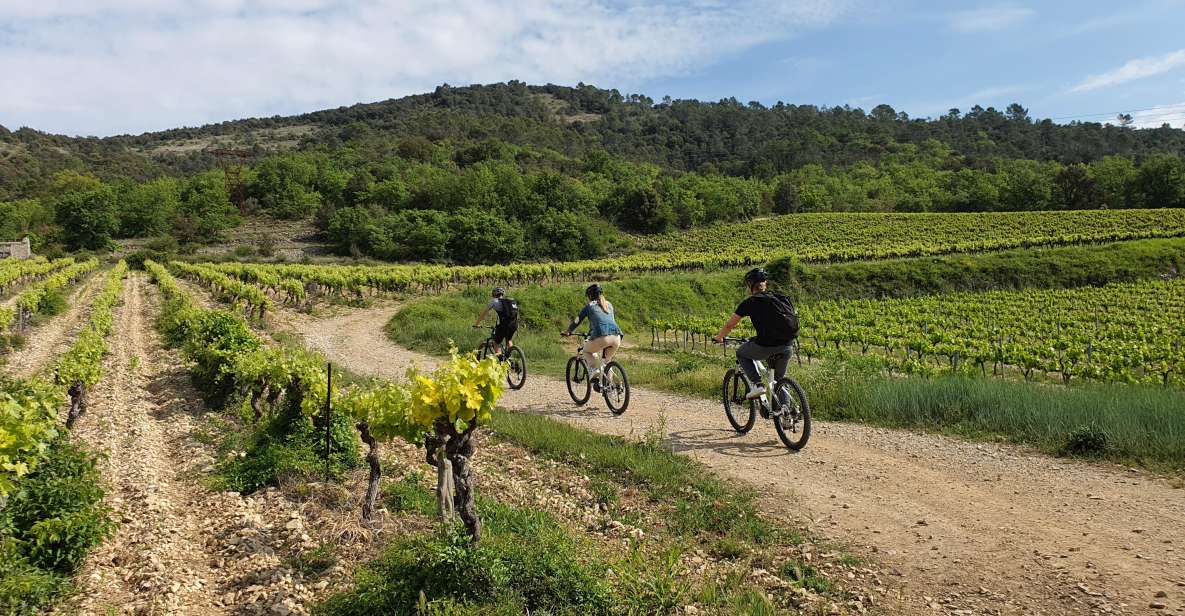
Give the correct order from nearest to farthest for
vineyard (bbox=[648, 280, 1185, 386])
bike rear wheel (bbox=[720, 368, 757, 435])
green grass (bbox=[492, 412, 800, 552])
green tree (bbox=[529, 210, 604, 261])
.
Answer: green grass (bbox=[492, 412, 800, 552])
bike rear wheel (bbox=[720, 368, 757, 435])
vineyard (bbox=[648, 280, 1185, 386])
green tree (bbox=[529, 210, 604, 261])

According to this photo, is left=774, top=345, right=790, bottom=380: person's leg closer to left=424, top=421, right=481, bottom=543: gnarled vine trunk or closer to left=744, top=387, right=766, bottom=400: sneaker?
left=744, top=387, right=766, bottom=400: sneaker

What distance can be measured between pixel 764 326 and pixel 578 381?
386 cm

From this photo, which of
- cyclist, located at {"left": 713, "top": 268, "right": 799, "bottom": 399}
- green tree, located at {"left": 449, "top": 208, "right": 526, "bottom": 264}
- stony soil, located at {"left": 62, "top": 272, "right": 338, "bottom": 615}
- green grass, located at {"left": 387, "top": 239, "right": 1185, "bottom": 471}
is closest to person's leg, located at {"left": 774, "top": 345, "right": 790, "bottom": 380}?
cyclist, located at {"left": 713, "top": 268, "right": 799, "bottom": 399}

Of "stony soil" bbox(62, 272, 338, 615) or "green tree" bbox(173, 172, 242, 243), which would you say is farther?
"green tree" bbox(173, 172, 242, 243)

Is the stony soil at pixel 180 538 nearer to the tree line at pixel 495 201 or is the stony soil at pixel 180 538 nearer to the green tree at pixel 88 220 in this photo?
the tree line at pixel 495 201

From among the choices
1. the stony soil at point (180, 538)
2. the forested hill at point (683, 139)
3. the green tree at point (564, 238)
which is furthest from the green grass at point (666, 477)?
the forested hill at point (683, 139)

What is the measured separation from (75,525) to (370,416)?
2.25 meters

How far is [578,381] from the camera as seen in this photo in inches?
401

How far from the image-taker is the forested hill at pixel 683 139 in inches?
5335

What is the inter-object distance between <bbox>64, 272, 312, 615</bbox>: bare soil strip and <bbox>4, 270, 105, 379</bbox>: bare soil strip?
23.0ft

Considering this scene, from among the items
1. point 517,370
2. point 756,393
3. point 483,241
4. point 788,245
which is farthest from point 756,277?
point 788,245

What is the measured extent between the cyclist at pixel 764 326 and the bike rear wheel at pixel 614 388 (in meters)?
2.27

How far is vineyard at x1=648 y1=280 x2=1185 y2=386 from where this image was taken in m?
16.2

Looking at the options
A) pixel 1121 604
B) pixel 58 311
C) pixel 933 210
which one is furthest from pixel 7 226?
pixel 933 210
